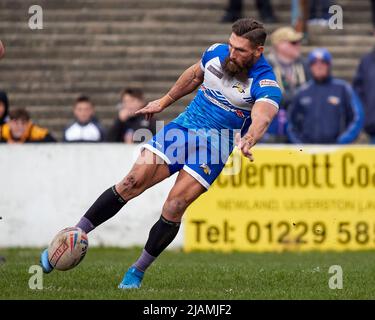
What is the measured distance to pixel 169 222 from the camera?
9930mm

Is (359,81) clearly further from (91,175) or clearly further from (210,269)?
(210,269)

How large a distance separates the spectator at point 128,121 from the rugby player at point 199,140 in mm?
6237

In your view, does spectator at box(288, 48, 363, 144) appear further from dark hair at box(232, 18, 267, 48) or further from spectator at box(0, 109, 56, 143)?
dark hair at box(232, 18, 267, 48)

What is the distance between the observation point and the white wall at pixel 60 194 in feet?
51.3

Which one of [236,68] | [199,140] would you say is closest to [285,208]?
[199,140]

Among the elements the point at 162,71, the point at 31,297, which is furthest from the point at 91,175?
the point at 31,297

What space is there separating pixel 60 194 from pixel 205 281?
5.47 meters

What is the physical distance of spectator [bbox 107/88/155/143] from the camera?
53.5ft

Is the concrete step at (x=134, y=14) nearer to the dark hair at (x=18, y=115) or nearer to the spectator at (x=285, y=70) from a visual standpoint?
the spectator at (x=285, y=70)

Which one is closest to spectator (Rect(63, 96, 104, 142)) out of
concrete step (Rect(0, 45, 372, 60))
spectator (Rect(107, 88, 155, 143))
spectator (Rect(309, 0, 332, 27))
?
spectator (Rect(107, 88, 155, 143))

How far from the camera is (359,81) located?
17.4 metres

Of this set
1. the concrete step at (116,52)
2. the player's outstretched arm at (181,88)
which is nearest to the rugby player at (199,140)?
the player's outstretched arm at (181,88)

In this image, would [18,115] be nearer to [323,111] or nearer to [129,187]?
[323,111]
